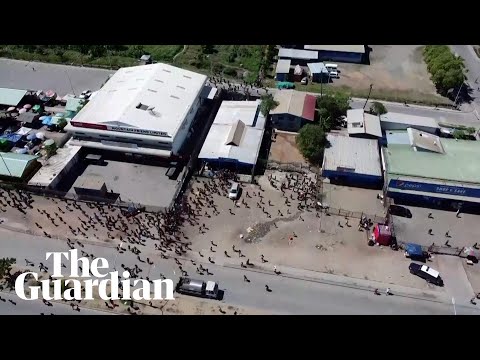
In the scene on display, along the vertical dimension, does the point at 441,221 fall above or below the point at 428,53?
below

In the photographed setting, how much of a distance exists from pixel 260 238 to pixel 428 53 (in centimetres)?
3714

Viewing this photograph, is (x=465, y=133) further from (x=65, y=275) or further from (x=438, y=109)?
(x=65, y=275)

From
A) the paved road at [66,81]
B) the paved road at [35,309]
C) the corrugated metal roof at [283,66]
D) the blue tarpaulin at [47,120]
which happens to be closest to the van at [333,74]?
the corrugated metal roof at [283,66]

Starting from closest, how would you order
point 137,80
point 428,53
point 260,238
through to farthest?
point 260,238
point 137,80
point 428,53

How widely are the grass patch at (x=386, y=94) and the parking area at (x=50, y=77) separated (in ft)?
71.1

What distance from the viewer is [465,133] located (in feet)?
137

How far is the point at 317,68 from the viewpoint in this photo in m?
51.3

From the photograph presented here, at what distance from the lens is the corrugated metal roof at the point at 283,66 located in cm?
5057

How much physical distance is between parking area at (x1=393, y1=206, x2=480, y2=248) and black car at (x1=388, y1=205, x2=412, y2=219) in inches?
12.2

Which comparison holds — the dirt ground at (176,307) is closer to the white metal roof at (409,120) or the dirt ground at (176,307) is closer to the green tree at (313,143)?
the green tree at (313,143)
